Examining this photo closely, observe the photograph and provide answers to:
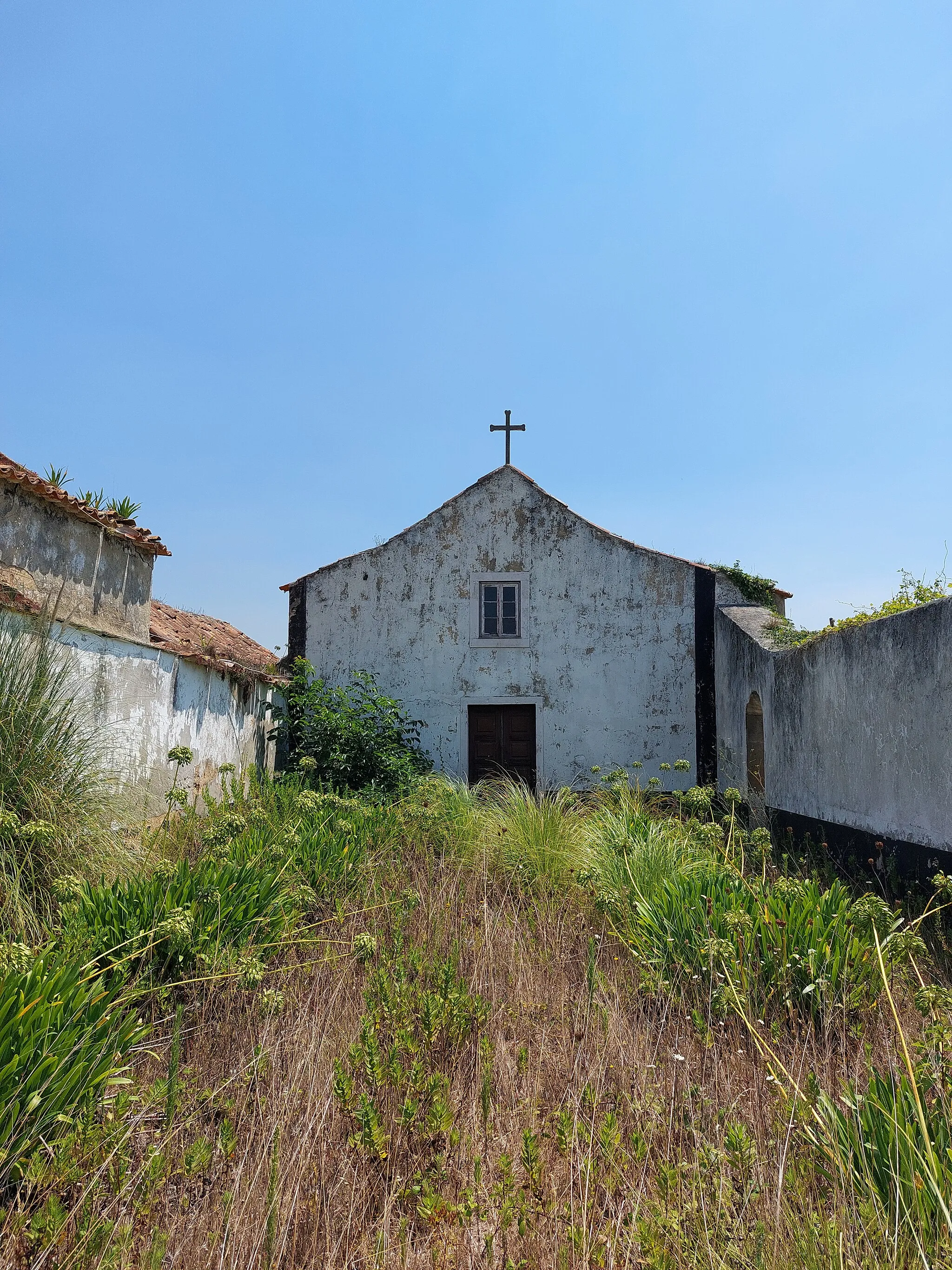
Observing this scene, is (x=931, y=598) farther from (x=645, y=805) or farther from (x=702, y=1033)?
(x=702, y=1033)

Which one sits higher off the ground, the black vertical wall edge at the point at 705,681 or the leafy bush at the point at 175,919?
the black vertical wall edge at the point at 705,681

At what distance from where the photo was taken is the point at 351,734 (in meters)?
10.6

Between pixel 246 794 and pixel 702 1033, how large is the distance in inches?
261

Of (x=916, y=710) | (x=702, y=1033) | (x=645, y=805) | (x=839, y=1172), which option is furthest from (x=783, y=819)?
(x=839, y=1172)

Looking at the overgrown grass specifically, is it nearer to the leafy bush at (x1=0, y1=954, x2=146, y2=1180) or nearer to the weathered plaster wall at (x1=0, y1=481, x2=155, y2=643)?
the leafy bush at (x1=0, y1=954, x2=146, y2=1180)

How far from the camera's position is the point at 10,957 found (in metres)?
2.82

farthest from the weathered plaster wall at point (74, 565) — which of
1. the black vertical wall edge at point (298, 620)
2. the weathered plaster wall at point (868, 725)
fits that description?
the weathered plaster wall at point (868, 725)

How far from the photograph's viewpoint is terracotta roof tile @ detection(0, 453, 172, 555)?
6.30m

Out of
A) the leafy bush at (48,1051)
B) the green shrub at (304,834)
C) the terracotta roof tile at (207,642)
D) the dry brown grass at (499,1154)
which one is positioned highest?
the terracotta roof tile at (207,642)

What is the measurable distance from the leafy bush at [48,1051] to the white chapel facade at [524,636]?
9.23 metres

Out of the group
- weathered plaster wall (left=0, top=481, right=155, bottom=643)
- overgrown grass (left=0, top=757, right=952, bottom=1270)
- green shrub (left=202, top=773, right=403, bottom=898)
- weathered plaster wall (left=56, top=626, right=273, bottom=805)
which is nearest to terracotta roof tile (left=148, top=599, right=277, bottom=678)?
weathered plaster wall (left=56, top=626, right=273, bottom=805)

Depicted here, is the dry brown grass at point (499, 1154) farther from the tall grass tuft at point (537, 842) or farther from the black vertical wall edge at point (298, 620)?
the black vertical wall edge at point (298, 620)

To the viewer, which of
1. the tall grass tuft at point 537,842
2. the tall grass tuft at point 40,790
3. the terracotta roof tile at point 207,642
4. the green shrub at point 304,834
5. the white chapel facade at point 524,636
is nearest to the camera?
the tall grass tuft at point 40,790

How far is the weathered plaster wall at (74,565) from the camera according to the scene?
632 cm
